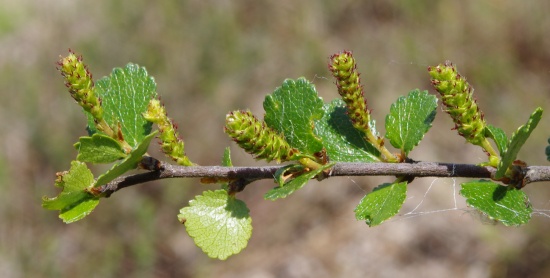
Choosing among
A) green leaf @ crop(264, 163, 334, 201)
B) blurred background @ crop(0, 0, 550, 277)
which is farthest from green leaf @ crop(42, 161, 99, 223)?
blurred background @ crop(0, 0, 550, 277)

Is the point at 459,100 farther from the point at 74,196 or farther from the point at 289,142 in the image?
the point at 74,196

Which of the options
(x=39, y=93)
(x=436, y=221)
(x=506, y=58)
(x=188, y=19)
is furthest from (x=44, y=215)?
(x=506, y=58)

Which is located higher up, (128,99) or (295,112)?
(128,99)

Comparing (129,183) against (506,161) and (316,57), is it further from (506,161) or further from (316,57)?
(316,57)

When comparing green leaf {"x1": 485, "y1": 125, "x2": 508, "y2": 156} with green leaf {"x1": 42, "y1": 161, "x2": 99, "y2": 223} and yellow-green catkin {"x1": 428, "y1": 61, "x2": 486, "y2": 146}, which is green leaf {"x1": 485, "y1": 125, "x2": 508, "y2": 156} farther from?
green leaf {"x1": 42, "y1": 161, "x2": 99, "y2": 223}

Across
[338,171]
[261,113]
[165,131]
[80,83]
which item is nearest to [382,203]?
[338,171]

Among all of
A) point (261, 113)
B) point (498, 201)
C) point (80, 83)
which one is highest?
point (261, 113)

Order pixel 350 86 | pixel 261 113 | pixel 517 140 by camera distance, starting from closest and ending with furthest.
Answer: pixel 517 140 → pixel 350 86 → pixel 261 113
